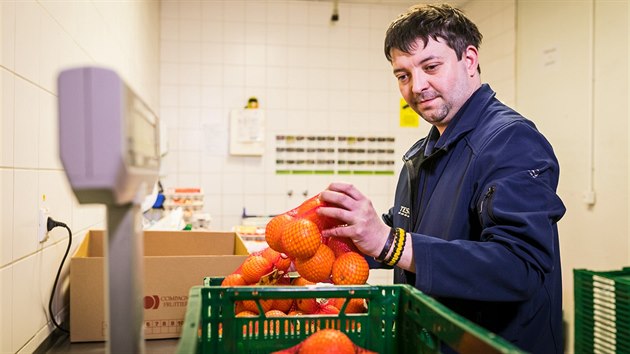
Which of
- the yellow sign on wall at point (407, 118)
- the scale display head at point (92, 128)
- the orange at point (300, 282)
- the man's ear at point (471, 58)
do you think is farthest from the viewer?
the yellow sign on wall at point (407, 118)

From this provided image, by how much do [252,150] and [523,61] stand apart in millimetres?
2360

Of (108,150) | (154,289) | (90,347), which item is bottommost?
(90,347)

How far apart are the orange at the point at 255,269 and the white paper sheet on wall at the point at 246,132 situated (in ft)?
9.68

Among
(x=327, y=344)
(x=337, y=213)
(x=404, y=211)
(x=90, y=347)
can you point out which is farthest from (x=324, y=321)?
(x=90, y=347)

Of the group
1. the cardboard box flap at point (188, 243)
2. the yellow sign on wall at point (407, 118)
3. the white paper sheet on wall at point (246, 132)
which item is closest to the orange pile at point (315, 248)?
the cardboard box flap at point (188, 243)

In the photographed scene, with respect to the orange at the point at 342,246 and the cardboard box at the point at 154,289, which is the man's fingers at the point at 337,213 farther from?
the cardboard box at the point at 154,289

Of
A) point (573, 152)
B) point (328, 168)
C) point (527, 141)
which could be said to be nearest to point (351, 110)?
point (328, 168)

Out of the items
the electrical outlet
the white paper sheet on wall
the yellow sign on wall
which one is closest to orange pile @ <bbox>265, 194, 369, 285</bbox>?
the electrical outlet

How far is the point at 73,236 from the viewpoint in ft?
5.01

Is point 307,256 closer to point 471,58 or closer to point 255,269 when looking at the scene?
point 255,269

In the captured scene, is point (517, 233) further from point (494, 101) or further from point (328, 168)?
point (328, 168)

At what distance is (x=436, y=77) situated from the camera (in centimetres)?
124

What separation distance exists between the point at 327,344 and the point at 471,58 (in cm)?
93

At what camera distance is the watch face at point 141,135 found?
1.36 ft
